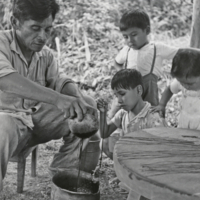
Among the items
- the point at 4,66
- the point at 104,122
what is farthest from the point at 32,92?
the point at 104,122

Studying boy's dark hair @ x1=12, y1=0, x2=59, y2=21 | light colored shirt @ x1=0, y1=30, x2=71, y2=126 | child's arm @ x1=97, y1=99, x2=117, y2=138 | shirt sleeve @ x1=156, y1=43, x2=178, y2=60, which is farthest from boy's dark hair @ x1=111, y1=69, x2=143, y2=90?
boy's dark hair @ x1=12, y1=0, x2=59, y2=21

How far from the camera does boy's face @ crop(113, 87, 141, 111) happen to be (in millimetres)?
3088

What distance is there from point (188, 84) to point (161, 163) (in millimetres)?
1247

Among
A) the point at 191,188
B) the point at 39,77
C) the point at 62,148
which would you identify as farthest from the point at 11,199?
the point at 191,188

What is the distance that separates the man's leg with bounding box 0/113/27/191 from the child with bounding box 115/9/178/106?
5.06 ft

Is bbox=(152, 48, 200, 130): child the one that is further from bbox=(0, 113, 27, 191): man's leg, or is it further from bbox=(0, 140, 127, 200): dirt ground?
bbox=(0, 113, 27, 191): man's leg

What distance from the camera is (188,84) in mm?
2885

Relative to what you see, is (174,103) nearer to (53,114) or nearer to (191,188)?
(53,114)

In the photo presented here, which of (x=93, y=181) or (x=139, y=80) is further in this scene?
(x=139, y=80)

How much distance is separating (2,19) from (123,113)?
528 cm

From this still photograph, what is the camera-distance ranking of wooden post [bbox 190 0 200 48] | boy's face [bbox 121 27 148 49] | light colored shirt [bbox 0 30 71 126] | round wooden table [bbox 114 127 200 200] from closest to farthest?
round wooden table [bbox 114 127 200 200] → light colored shirt [bbox 0 30 71 126] → boy's face [bbox 121 27 148 49] → wooden post [bbox 190 0 200 48]

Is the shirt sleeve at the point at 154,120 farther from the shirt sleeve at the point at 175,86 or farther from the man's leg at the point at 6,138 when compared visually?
the man's leg at the point at 6,138

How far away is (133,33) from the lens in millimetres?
3598

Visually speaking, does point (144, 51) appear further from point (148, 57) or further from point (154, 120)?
point (154, 120)
